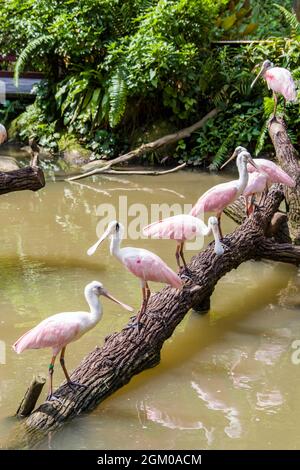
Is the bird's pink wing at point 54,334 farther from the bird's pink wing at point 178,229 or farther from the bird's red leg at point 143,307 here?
the bird's pink wing at point 178,229

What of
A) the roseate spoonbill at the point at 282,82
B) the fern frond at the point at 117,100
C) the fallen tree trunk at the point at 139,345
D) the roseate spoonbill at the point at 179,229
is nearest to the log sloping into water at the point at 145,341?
the fallen tree trunk at the point at 139,345

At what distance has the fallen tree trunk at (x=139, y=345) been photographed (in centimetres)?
417

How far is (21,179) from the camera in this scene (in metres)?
7.25

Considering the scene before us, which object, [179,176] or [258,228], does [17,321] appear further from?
[179,176]

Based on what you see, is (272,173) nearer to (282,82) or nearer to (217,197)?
(217,197)

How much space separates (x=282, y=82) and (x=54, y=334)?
5660 millimetres

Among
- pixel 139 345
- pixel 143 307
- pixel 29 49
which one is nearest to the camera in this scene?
pixel 139 345

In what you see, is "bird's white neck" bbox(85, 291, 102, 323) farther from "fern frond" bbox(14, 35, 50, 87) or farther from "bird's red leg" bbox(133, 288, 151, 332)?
"fern frond" bbox(14, 35, 50, 87)

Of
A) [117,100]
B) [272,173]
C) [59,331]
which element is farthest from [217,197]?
[117,100]

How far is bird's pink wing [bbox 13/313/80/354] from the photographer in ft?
14.0

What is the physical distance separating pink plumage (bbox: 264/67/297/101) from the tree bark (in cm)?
328

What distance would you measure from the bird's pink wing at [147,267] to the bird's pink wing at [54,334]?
729 millimetres

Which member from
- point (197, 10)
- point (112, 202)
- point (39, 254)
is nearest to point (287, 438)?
point (39, 254)

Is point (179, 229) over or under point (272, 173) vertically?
under
